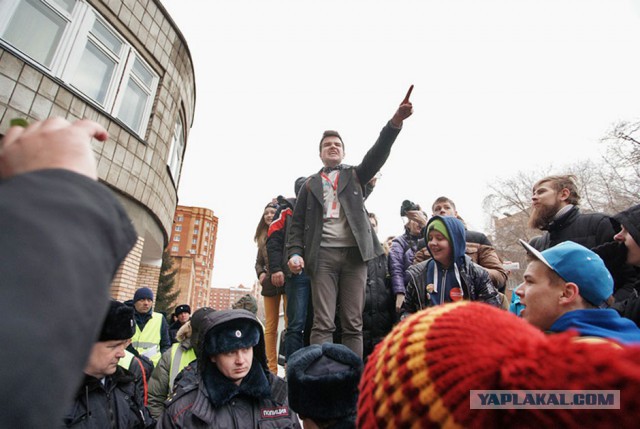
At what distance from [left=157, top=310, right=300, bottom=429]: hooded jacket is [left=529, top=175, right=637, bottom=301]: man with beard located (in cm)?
237

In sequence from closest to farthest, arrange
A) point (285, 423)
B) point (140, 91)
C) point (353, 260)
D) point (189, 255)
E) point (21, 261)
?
point (21, 261) < point (285, 423) < point (353, 260) < point (140, 91) < point (189, 255)

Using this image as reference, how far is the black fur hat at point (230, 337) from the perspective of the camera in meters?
2.45

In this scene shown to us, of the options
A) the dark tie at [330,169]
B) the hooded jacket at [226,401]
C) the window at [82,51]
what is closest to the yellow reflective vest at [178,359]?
the hooded jacket at [226,401]

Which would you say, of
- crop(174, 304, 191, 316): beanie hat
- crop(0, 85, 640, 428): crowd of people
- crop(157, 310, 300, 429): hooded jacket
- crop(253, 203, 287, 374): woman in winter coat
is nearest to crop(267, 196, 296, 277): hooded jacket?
crop(0, 85, 640, 428): crowd of people

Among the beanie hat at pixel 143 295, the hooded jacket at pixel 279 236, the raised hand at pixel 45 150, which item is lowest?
the raised hand at pixel 45 150

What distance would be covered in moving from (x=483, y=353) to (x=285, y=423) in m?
2.07

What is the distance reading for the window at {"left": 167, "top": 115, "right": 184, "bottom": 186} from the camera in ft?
34.9

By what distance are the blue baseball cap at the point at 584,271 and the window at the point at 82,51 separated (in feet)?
25.6

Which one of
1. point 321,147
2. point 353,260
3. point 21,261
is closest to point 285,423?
point 353,260

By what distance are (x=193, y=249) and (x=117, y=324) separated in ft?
187

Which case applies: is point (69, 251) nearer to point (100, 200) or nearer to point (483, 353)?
point (100, 200)

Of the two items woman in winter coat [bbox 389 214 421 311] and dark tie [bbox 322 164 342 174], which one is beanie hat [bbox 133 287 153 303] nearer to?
dark tie [bbox 322 164 342 174]

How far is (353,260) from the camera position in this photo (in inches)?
123

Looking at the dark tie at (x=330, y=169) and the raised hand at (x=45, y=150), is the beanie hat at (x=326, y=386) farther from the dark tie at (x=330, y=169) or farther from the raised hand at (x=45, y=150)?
the dark tie at (x=330, y=169)
